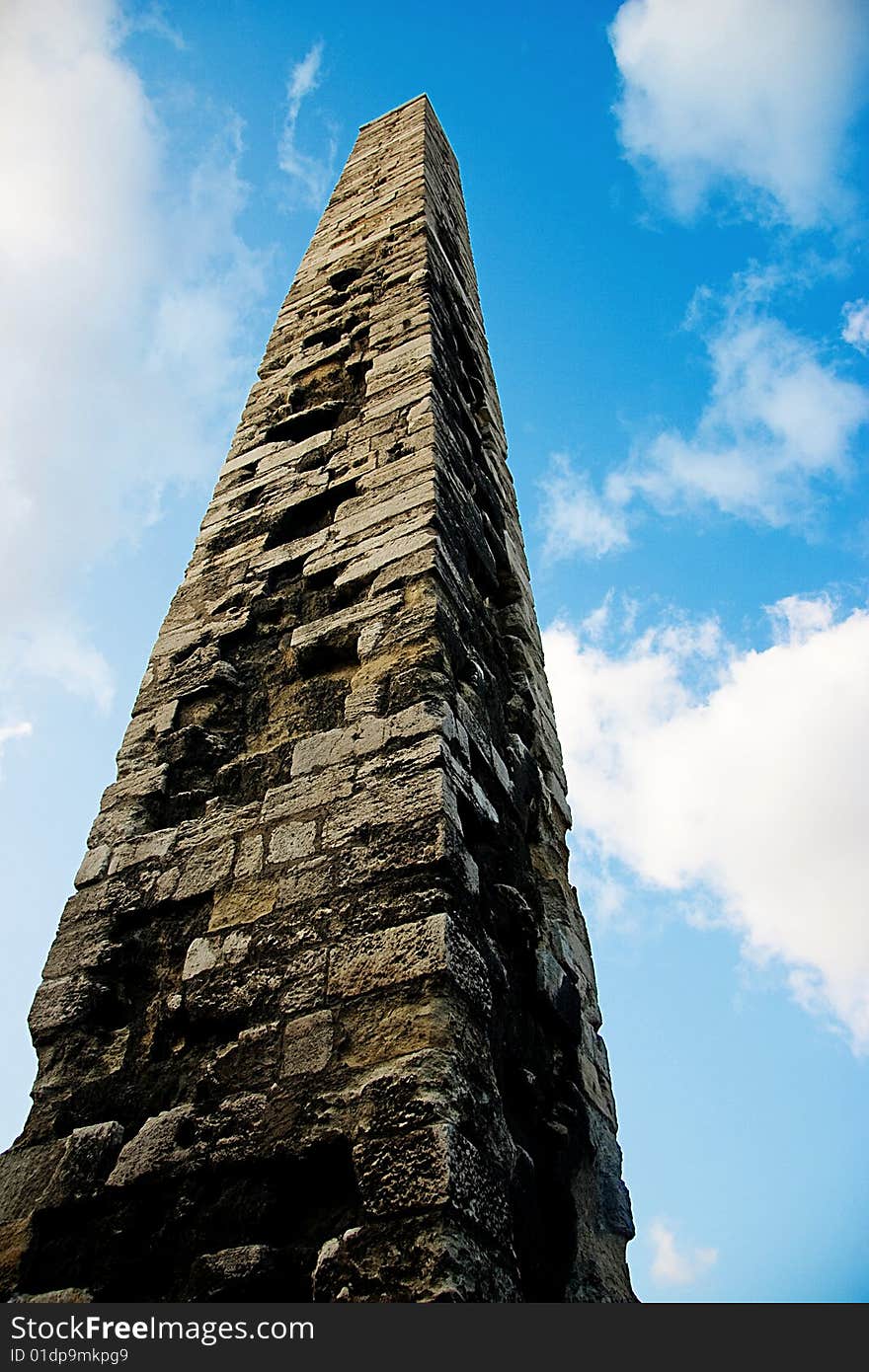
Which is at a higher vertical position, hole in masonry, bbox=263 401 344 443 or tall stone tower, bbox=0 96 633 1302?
A: hole in masonry, bbox=263 401 344 443

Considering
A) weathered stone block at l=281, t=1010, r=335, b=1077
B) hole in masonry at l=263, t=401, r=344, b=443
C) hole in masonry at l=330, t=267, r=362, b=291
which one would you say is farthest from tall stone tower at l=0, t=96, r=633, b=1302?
hole in masonry at l=330, t=267, r=362, b=291

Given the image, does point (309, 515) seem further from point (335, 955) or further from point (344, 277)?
point (344, 277)

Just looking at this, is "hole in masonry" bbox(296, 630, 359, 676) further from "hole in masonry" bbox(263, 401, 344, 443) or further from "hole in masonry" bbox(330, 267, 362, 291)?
"hole in masonry" bbox(330, 267, 362, 291)

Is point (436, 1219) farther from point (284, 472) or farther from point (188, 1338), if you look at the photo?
point (284, 472)

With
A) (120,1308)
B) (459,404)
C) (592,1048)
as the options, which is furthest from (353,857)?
(459,404)

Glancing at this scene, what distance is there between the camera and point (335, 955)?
6.89 feet

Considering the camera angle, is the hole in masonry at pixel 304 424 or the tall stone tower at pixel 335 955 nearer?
the tall stone tower at pixel 335 955

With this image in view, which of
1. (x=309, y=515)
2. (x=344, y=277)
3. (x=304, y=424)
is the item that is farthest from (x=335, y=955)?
(x=344, y=277)

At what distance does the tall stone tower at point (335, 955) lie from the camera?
1808 mm

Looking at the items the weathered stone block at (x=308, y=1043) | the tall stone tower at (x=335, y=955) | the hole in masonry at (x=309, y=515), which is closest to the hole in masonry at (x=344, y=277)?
the tall stone tower at (x=335, y=955)

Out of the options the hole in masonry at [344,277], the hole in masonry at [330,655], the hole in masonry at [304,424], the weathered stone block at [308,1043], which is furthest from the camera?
the hole in masonry at [344,277]

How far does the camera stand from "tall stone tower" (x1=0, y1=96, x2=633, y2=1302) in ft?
5.93

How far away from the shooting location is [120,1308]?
170 cm

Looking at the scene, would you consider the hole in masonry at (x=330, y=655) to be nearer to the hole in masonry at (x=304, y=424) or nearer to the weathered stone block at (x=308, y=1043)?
the weathered stone block at (x=308, y=1043)
